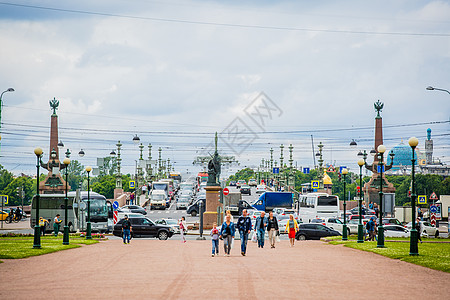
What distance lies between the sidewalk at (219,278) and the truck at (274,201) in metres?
54.1

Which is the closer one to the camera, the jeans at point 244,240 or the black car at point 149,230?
the jeans at point 244,240

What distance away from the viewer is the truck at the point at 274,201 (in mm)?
77688

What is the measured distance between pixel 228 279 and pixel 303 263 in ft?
17.9

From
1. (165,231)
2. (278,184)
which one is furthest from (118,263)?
(278,184)

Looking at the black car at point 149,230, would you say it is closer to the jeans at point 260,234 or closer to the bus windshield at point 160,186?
the jeans at point 260,234

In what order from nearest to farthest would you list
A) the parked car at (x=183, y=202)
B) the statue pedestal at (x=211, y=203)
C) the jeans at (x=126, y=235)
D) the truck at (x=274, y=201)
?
the jeans at (x=126, y=235) < the statue pedestal at (x=211, y=203) < the truck at (x=274, y=201) < the parked car at (x=183, y=202)

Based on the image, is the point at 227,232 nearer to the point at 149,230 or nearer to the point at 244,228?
the point at 244,228

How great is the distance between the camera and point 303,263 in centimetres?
2073

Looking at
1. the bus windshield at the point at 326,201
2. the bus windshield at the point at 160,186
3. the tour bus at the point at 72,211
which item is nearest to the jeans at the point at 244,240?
the tour bus at the point at 72,211

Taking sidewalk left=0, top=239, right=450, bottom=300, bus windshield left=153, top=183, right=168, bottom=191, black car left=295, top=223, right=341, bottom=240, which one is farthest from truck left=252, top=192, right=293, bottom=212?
sidewalk left=0, top=239, right=450, bottom=300

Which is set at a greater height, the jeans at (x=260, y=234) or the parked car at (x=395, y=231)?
the jeans at (x=260, y=234)

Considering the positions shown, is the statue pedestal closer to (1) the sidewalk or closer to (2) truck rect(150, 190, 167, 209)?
(1) the sidewalk

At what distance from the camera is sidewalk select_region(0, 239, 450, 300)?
13.6 m

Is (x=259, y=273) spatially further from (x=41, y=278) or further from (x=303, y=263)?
(x=41, y=278)
